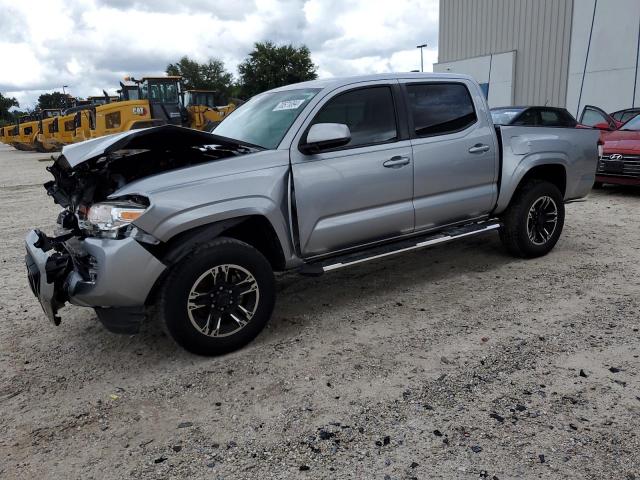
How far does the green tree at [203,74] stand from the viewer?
80500mm

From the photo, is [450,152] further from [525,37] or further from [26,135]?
[26,135]

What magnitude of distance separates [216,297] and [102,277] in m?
0.72

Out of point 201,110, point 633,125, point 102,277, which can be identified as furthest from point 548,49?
point 102,277

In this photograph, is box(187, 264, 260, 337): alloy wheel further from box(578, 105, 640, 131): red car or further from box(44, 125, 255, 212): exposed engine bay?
box(578, 105, 640, 131): red car

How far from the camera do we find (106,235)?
329 centimetres

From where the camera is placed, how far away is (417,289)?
15.9ft

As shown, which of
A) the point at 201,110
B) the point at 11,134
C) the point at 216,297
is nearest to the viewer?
the point at 216,297

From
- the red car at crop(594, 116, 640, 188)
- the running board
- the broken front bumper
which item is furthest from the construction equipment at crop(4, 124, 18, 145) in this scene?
the running board

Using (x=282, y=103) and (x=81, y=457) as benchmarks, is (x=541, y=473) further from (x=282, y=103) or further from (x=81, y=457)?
(x=282, y=103)

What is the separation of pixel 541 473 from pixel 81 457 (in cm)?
222

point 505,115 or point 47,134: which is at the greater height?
point 505,115

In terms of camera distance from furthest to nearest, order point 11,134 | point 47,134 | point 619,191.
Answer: point 11,134
point 47,134
point 619,191

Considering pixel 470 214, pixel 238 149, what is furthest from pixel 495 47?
pixel 238 149

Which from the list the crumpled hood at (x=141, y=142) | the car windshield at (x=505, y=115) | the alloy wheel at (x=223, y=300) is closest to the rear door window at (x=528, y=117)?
the car windshield at (x=505, y=115)
